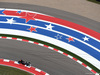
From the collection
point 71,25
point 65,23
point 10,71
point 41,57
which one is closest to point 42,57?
point 41,57

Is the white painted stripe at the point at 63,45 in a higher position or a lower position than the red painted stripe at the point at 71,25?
lower

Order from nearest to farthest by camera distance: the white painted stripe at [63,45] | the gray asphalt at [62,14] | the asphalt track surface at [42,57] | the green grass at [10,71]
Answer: the green grass at [10,71] → the asphalt track surface at [42,57] → the white painted stripe at [63,45] → the gray asphalt at [62,14]

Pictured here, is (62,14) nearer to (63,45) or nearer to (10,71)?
(63,45)

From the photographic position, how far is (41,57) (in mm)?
20141

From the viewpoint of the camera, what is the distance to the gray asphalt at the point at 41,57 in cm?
1897

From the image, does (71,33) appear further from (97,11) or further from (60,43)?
(97,11)

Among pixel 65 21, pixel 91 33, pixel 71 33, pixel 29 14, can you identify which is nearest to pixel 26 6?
pixel 29 14

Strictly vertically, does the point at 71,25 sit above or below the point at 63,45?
above

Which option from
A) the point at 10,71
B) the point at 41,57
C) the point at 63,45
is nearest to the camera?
the point at 10,71

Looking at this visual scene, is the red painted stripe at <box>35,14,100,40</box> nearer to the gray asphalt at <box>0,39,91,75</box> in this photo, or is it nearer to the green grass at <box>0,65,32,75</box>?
the gray asphalt at <box>0,39,91,75</box>

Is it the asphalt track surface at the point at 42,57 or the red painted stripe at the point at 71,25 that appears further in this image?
the red painted stripe at the point at 71,25

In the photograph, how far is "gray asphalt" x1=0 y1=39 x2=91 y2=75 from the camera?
62.2 ft

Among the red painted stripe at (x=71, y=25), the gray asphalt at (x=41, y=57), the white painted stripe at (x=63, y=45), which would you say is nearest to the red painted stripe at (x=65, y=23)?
the red painted stripe at (x=71, y=25)

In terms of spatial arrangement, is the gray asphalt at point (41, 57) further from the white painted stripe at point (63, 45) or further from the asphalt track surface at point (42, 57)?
the white painted stripe at point (63, 45)
